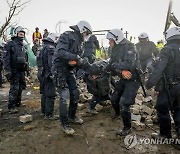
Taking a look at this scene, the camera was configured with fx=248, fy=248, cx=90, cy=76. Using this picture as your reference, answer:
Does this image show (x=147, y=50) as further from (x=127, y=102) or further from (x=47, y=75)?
(x=127, y=102)

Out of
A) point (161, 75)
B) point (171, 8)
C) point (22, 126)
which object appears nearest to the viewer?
point (161, 75)

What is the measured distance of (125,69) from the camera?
4.46m

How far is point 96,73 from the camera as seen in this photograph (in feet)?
18.0

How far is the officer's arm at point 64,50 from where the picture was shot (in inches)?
177

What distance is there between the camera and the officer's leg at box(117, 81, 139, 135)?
15.0 ft

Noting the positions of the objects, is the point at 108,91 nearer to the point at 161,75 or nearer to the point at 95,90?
the point at 95,90

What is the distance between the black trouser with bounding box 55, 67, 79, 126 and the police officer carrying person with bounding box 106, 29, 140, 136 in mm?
887

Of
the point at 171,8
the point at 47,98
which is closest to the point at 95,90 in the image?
the point at 47,98

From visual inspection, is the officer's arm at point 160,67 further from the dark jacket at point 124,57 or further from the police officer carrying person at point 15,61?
the police officer carrying person at point 15,61

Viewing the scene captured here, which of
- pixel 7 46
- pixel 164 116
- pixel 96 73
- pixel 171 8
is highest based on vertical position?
pixel 171 8

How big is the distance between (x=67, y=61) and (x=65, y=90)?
555 millimetres

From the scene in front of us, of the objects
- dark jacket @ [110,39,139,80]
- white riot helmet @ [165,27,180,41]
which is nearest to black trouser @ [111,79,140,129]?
dark jacket @ [110,39,139,80]

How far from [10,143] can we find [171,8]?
989 cm

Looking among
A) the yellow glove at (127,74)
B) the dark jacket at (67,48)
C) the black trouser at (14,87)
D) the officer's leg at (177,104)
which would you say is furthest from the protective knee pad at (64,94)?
the black trouser at (14,87)
